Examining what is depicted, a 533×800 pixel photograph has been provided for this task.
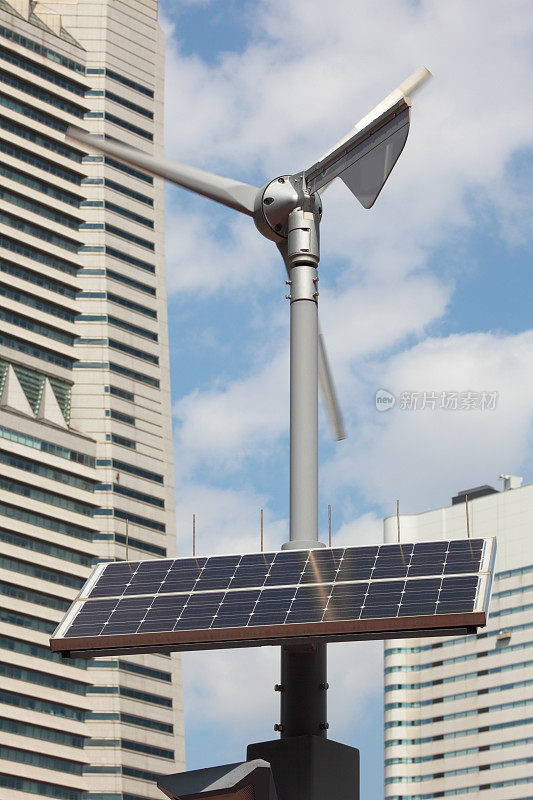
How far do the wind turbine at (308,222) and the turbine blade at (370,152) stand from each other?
3cm

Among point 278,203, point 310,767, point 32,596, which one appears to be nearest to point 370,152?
point 278,203

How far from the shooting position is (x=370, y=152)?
37844 mm

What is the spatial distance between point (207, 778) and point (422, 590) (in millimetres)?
7194

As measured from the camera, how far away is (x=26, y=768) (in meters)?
186

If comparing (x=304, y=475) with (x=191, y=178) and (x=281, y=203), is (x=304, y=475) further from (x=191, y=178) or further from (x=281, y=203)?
(x=191, y=178)

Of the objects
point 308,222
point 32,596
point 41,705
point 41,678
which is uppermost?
point 32,596

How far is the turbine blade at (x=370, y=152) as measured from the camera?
3728 cm

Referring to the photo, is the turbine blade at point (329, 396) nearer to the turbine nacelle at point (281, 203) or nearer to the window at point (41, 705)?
the turbine nacelle at point (281, 203)

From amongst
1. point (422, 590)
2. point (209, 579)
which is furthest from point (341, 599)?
point (209, 579)

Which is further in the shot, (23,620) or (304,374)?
(23,620)

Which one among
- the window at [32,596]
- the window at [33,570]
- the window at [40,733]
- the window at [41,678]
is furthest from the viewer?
the window at [33,570]

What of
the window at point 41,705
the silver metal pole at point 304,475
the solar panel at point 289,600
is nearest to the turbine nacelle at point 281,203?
the silver metal pole at point 304,475

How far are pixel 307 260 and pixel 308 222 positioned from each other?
1148 mm

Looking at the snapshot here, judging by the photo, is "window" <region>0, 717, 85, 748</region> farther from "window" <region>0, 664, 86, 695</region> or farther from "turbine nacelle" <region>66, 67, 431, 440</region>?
"turbine nacelle" <region>66, 67, 431, 440</region>
